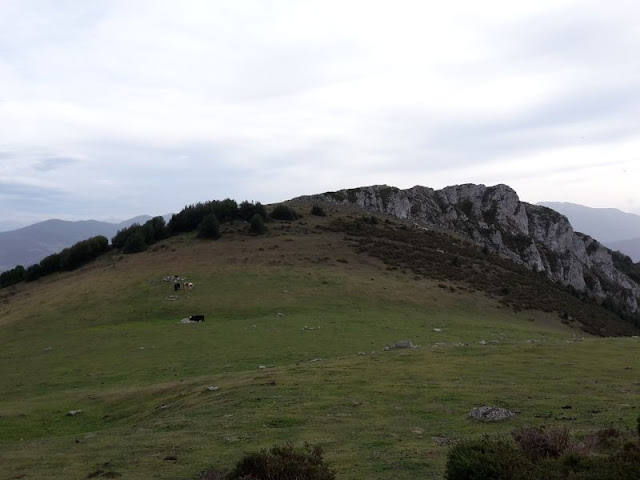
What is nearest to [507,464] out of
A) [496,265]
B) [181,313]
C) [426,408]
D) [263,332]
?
[426,408]

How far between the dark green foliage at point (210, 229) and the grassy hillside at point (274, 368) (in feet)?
29.9

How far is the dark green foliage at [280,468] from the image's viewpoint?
26.4 feet

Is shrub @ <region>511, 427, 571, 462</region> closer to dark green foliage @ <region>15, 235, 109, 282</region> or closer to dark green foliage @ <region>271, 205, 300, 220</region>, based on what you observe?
dark green foliage @ <region>15, 235, 109, 282</region>

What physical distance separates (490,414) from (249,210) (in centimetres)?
6411

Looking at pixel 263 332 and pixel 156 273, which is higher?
pixel 156 273

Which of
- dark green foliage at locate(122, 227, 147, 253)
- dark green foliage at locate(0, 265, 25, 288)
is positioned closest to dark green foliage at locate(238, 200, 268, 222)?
dark green foliage at locate(122, 227, 147, 253)

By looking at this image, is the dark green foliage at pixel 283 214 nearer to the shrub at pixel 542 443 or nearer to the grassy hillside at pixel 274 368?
the grassy hillside at pixel 274 368

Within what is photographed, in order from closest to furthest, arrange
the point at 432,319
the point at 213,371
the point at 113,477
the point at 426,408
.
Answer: the point at 113,477 → the point at 426,408 → the point at 213,371 → the point at 432,319

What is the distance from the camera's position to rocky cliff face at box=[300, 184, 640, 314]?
10444 centimetres

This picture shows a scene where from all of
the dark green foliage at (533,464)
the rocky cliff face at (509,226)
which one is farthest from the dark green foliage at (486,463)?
the rocky cliff face at (509,226)

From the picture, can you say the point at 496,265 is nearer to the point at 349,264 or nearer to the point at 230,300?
the point at 349,264

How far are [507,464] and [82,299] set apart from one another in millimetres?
47009

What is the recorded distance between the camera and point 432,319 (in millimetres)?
40000

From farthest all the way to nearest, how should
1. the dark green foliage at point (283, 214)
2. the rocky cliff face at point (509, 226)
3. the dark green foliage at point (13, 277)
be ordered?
the rocky cliff face at point (509, 226), the dark green foliage at point (283, 214), the dark green foliage at point (13, 277)
